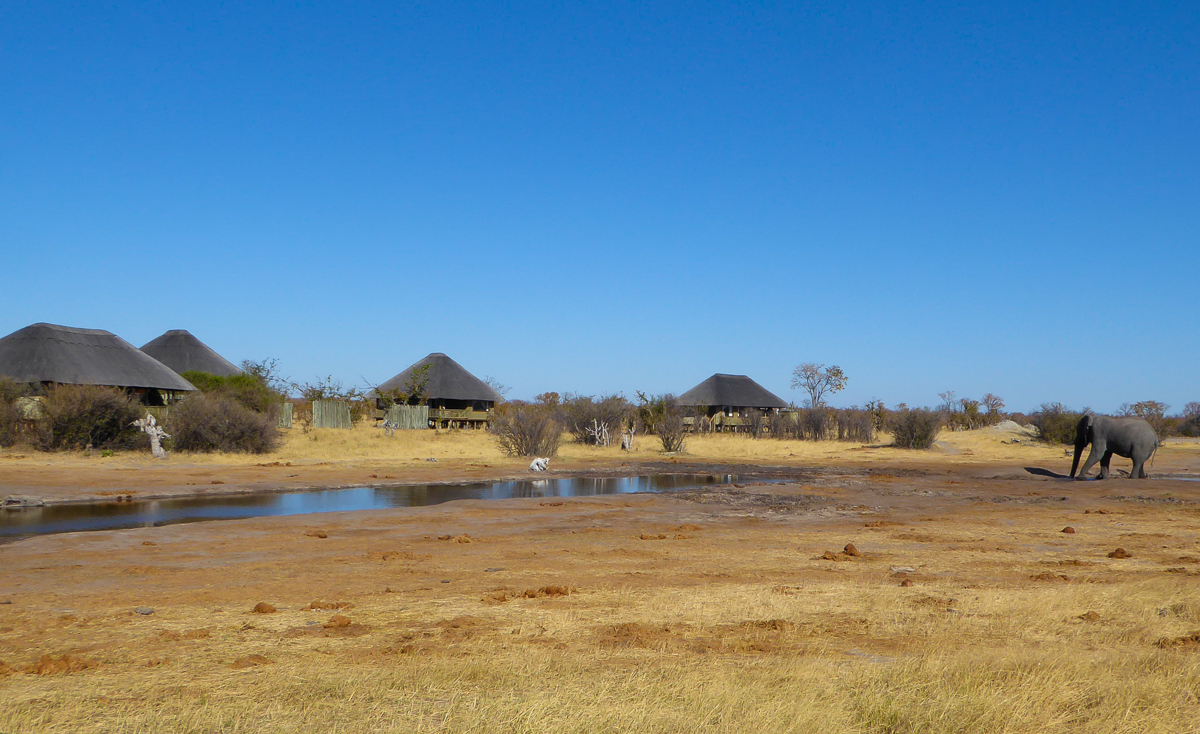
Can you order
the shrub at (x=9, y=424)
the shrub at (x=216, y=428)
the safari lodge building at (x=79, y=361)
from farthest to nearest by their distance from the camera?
the safari lodge building at (x=79, y=361) < the shrub at (x=216, y=428) < the shrub at (x=9, y=424)

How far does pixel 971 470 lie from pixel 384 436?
22746 mm

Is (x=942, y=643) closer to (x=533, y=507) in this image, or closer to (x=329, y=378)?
(x=533, y=507)

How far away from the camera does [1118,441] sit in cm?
2120

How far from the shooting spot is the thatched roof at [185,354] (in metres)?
48.0

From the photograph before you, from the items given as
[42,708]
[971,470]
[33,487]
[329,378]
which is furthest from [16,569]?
[329,378]

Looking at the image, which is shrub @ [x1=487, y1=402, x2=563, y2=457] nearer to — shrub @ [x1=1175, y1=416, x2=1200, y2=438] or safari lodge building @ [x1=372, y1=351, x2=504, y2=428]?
safari lodge building @ [x1=372, y1=351, x2=504, y2=428]

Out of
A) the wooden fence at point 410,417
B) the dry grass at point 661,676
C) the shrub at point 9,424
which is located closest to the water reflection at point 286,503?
the dry grass at point 661,676

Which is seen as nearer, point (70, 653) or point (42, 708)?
point (42, 708)

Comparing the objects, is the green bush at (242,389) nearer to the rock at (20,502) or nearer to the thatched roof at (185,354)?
the thatched roof at (185,354)

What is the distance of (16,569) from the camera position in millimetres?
8609

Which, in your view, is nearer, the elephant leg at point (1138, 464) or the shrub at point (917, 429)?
the elephant leg at point (1138, 464)

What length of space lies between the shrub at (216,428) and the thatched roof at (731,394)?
3259cm

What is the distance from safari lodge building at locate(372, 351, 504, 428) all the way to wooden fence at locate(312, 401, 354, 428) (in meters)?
6.50

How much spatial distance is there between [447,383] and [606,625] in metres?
46.8
